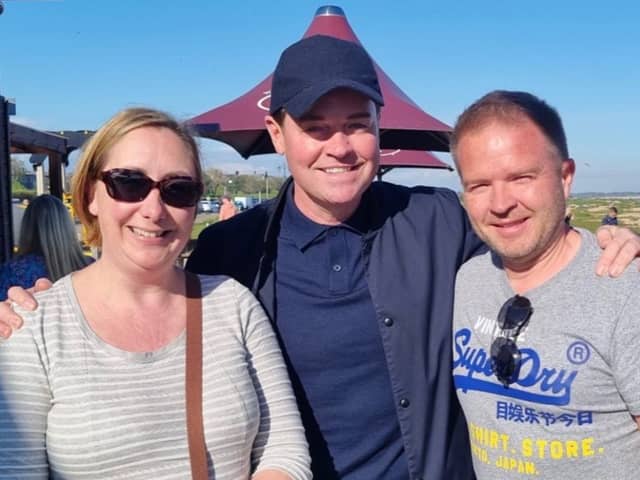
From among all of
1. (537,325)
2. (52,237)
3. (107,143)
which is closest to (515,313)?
(537,325)

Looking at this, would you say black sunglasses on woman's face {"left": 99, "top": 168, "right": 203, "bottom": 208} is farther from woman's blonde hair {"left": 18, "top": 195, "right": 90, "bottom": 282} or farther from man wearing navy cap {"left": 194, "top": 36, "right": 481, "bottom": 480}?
woman's blonde hair {"left": 18, "top": 195, "right": 90, "bottom": 282}

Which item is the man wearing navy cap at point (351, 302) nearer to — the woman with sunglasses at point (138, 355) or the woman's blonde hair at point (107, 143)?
the woman with sunglasses at point (138, 355)

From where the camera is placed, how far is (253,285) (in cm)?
235

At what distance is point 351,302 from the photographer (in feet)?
7.54

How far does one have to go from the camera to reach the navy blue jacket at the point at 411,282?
2234 mm

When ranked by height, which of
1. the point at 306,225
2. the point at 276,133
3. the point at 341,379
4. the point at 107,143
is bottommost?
the point at 341,379

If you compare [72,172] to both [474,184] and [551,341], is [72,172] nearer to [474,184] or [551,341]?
[474,184]

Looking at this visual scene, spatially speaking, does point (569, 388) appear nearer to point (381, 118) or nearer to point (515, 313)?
point (515, 313)

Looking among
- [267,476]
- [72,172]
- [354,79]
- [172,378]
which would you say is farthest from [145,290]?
[354,79]

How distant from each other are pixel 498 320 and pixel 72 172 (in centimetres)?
136

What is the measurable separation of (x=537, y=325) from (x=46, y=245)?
3.90 meters

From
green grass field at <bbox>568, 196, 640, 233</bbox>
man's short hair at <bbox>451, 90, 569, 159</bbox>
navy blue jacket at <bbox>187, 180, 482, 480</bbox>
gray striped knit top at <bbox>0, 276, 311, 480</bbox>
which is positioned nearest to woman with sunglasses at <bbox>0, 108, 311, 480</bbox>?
gray striped knit top at <bbox>0, 276, 311, 480</bbox>

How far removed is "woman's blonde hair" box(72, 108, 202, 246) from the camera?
1.90 meters

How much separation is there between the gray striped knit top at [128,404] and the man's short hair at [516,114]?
0.96m
